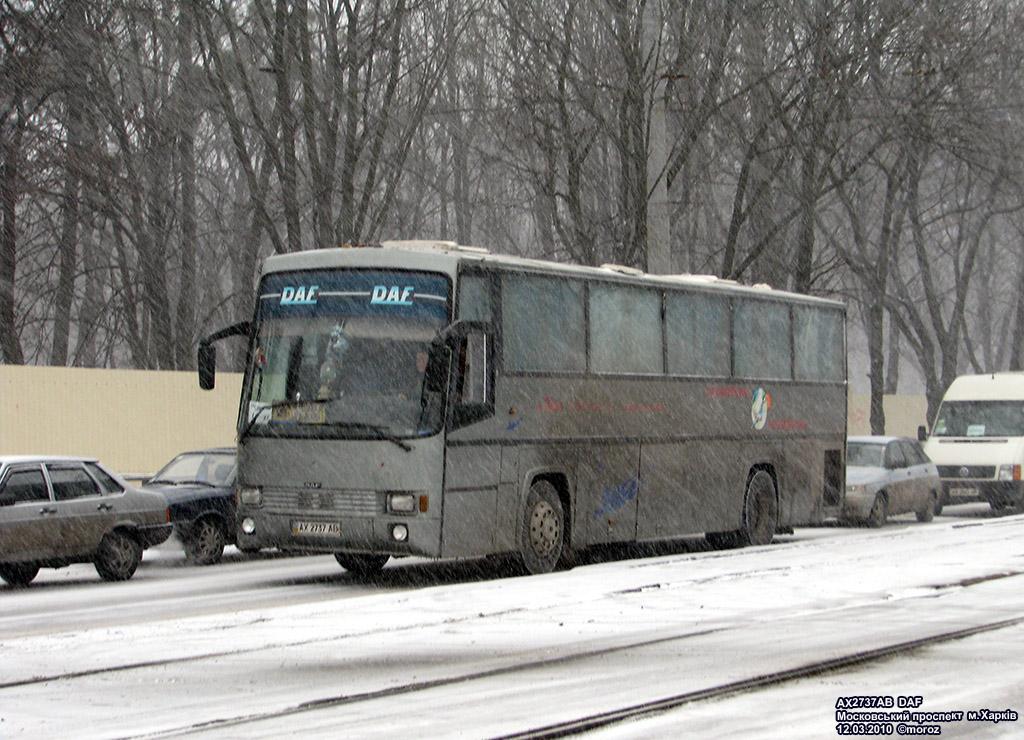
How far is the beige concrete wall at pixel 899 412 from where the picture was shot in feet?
155

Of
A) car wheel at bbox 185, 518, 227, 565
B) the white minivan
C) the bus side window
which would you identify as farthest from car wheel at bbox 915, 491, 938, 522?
the bus side window

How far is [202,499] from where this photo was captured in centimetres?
2142

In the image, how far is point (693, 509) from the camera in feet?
71.0

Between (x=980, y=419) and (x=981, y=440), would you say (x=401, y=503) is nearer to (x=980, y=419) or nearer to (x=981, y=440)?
(x=981, y=440)

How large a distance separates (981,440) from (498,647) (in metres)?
21.9

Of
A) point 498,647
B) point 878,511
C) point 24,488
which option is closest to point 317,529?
point 24,488

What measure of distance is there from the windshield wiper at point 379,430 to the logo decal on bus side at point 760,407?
22.3ft

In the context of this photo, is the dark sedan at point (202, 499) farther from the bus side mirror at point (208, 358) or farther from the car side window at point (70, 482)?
the bus side mirror at point (208, 358)

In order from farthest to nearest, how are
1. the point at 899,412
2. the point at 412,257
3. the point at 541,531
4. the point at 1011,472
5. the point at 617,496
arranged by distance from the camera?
the point at 899,412 → the point at 1011,472 → the point at 617,496 → the point at 541,531 → the point at 412,257

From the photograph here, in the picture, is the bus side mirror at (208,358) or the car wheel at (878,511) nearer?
the bus side mirror at (208,358)

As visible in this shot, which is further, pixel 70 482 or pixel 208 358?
pixel 70 482

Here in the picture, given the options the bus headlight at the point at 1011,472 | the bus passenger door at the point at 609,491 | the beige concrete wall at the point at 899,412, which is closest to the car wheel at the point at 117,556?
the bus passenger door at the point at 609,491

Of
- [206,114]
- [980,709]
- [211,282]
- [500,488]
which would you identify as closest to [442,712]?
[980,709]

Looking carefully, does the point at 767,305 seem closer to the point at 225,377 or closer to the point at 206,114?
the point at 225,377
